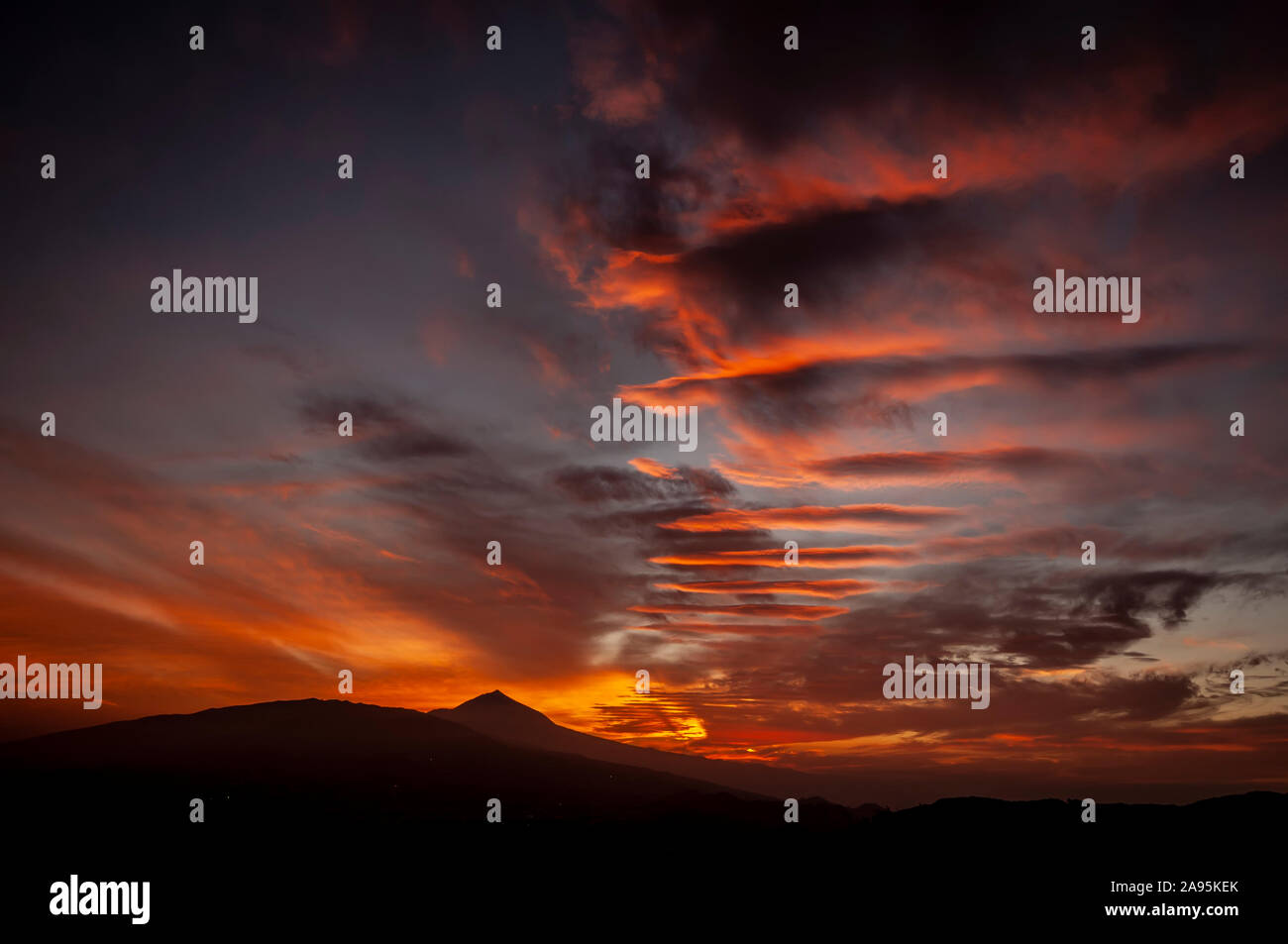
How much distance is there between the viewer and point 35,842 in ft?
520

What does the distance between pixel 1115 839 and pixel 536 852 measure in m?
86.3

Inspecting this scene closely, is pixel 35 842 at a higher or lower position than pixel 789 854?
lower
